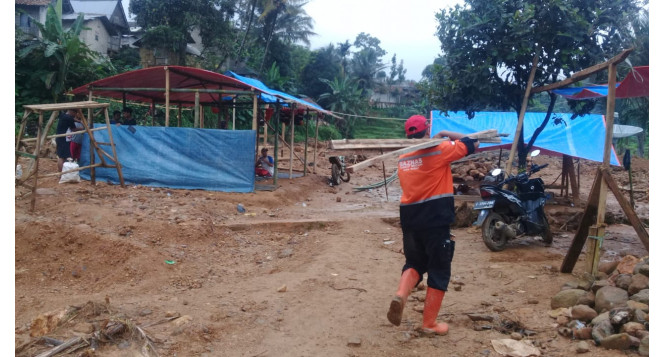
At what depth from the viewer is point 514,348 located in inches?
142

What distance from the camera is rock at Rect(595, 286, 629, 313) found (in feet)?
12.8

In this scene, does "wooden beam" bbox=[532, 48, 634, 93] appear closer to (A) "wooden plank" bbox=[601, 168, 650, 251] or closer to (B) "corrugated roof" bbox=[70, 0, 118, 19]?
(A) "wooden plank" bbox=[601, 168, 650, 251]

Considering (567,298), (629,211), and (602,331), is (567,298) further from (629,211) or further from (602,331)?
(629,211)

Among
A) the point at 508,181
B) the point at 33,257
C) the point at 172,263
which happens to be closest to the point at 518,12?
the point at 508,181

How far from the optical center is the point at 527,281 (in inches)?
210

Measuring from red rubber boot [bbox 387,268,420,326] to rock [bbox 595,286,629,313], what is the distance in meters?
1.46

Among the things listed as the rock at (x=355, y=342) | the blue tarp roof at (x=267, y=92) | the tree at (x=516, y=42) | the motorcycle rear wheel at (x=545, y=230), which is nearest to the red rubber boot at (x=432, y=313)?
the rock at (x=355, y=342)

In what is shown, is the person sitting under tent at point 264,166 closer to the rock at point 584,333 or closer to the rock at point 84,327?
the rock at point 84,327

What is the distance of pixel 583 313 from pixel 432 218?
139cm

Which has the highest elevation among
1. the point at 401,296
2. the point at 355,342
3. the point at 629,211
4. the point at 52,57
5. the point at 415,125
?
the point at 52,57

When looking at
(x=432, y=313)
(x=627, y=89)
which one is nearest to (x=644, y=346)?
(x=432, y=313)

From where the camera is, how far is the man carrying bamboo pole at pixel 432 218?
3.87 metres

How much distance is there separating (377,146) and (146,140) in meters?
7.82

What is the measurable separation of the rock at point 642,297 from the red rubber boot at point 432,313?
4.67ft
